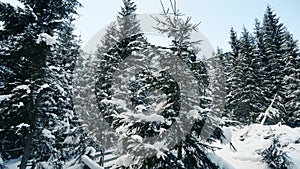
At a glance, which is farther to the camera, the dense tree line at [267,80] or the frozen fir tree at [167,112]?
the dense tree line at [267,80]

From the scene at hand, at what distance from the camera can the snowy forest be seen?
639 centimetres

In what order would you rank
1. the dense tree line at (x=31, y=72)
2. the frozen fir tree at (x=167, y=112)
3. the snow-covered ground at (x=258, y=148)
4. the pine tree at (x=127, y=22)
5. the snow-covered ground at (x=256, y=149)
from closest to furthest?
the frozen fir tree at (x=167, y=112) < the dense tree line at (x=31, y=72) < the snow-covered ground at (x=256, y=149) < the snow-covered ground at (x=258, y=148) < the pine tree at (x=127, y=22)

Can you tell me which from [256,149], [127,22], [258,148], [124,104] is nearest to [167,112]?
[124,104]

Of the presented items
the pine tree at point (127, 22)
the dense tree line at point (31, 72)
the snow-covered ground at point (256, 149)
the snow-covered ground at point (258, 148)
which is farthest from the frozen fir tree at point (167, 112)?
the pine tree at point (127, 22)

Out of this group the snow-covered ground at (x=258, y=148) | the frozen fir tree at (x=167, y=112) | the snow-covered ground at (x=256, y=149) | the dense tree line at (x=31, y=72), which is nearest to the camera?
the frozen fir tree at (x=167, y=112)

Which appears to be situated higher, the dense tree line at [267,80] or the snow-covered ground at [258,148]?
the dense tree line at [267,80]

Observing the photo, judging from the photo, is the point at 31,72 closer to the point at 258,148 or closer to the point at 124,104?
the point at 124,104

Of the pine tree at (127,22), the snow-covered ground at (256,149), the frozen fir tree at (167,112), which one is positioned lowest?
the snow-covered ground at (256,149)

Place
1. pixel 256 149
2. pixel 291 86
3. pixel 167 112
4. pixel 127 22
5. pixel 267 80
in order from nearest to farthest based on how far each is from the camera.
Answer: pixel 167 112 < pixel 256 149 < pixel 127 22 < pixel 291 86 < pixel 267 80

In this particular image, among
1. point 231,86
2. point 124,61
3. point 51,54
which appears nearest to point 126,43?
point 124,61

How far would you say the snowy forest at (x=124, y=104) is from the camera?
6.39 meters

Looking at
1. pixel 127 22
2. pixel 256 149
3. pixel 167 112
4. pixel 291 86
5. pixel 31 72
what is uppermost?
pixel 127 22

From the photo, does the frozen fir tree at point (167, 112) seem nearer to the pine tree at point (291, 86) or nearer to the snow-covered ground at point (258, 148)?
the snow-covered ground at point (258, 148)

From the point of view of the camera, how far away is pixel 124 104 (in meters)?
6.61
